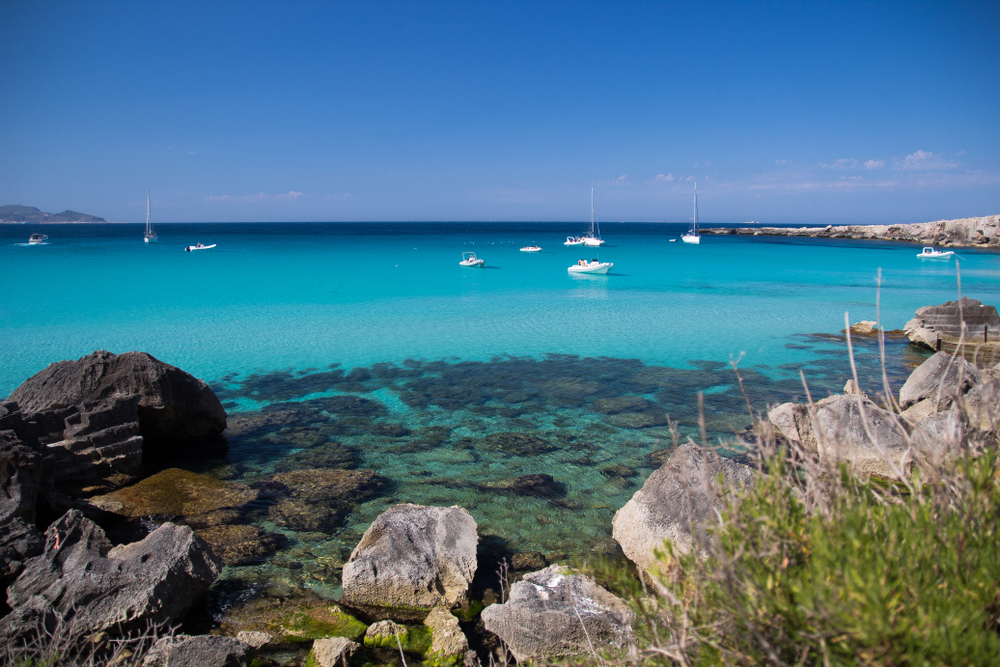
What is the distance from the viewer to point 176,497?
864 cm

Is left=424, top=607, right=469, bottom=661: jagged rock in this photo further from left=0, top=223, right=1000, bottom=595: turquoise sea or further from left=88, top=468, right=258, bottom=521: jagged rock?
left=88, top=468, right=258, bottom=521: jagged rock

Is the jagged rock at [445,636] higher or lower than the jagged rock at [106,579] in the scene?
lower

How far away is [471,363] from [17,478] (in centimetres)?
1226

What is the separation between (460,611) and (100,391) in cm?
738

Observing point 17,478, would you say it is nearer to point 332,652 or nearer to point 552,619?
point 332,652

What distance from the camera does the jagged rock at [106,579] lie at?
16.9 ft

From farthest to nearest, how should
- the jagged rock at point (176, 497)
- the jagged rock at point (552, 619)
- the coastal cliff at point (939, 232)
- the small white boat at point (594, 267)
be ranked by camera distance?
the coastal cliff at point (939, 232)
the small white boat at point (594, 267)
the jagged rock at point (176, 497)
the jagged rock at point (552, 619)

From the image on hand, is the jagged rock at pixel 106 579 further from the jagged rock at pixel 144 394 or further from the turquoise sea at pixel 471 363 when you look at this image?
the jagged rock at pixel 144 394

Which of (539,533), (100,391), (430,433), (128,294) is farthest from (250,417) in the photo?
(128,294)

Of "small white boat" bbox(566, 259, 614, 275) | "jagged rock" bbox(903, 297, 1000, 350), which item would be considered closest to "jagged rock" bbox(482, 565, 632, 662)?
"jagged rock" bbox(903, 297, 1000, 350)

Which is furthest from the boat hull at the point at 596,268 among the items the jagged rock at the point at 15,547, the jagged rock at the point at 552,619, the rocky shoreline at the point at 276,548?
the jagged rock at the point at 15,547

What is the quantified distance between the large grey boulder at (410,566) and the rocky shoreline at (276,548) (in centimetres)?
2

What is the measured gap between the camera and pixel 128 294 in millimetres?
32750

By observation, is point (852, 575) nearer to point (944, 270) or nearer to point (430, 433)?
point (430, 433)
